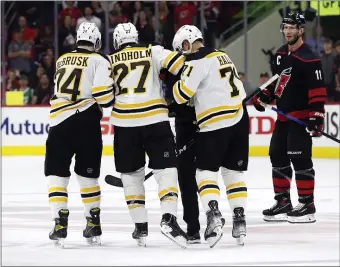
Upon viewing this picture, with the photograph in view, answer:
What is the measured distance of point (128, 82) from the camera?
22.6 ft

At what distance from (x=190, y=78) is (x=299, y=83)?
1.67 meters

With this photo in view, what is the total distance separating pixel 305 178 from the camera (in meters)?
8.32

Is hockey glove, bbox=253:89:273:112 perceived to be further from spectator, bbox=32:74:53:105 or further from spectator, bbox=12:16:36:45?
spectator, bbox=12:16:36:45

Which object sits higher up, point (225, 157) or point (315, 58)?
point (315, 58)

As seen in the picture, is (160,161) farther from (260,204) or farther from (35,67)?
(35,67)

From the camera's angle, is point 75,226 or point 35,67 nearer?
point 75,226

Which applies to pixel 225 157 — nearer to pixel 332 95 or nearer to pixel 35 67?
pixel 332 95

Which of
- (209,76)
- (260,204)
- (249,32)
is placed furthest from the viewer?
(249,32)

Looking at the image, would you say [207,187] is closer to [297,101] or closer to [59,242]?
[59,242]

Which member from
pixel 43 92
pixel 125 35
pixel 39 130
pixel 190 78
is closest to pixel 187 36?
pixel 190 78

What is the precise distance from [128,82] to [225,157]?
774 millimetres

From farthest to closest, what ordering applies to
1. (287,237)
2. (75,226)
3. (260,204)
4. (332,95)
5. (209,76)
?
(332,95)
(260,204)
(75,226)
(287,237)
(209,76)

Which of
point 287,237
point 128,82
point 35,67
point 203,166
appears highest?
point 35,67

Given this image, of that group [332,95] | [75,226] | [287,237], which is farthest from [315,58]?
[332,95]
